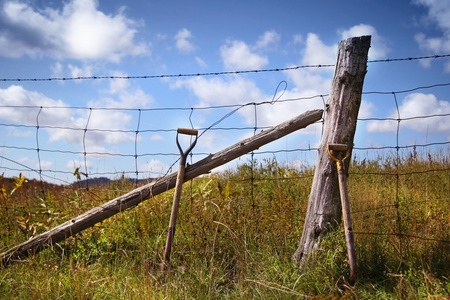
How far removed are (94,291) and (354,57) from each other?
3.05m

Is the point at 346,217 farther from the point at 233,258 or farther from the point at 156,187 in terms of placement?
the point at 156,187

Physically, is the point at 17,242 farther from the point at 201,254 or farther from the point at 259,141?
the point at 259,141

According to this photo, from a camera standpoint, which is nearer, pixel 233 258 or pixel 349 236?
pixel 349 236

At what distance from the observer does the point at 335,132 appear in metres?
3.29

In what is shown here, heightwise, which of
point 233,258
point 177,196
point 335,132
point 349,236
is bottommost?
point 233,258

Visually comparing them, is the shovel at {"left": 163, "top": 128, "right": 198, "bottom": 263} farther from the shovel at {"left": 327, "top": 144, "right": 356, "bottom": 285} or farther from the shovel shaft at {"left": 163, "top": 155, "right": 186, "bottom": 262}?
the shovel at {"left": 327, "top": 144, "right": 356, "bottom": 285}

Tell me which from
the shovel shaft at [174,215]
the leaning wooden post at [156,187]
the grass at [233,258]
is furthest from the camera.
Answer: the leaning wooden post at [156,187]

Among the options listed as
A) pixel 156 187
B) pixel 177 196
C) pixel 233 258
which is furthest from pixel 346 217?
pixel 156 187

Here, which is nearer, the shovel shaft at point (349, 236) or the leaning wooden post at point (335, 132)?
the shovel shaft at point (349, 236)

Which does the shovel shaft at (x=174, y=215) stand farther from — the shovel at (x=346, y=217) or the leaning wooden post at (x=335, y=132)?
the shovel at (x=346, y=217)

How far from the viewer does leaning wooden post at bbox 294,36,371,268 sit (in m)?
3.25

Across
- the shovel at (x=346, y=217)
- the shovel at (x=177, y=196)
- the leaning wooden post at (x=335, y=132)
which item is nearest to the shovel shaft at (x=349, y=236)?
the shovel at (x=346, y=217)

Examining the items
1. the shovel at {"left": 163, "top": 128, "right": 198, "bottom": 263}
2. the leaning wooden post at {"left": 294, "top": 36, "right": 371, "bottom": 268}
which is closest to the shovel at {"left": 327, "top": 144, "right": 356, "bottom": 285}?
the leaning wooden post at {"left": 294, "top": 36, "right": 371, "bottom": 268}

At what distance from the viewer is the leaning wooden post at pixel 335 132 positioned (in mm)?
3250
